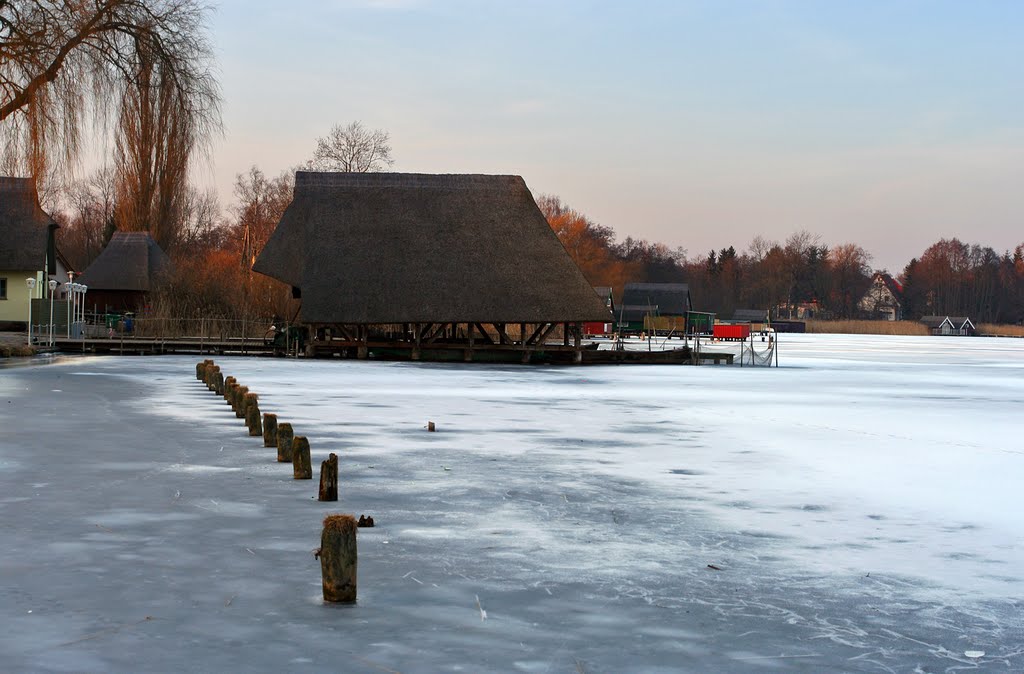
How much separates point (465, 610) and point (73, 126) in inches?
826

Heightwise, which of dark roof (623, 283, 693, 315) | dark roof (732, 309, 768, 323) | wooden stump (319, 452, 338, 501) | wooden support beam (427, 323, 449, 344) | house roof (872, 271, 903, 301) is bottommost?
wooden stump (319, 452, 338, 501)

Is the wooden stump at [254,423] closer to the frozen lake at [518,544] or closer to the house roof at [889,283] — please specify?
the frozen lake at [518,544]

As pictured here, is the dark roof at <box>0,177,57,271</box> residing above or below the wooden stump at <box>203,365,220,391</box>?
above

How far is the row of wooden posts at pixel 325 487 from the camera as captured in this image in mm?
7062

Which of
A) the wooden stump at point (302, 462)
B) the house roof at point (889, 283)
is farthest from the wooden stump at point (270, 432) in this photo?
the house roof at point (889, 283)

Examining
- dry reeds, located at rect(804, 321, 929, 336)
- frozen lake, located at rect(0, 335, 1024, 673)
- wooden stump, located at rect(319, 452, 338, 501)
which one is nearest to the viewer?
frozen lake, located at rect(0, 335, 1024, 673)

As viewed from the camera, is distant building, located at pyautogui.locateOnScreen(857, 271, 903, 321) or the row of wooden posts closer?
the row of wooden posts

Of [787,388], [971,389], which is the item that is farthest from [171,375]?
[971,389]

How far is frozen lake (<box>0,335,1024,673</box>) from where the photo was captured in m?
6.31

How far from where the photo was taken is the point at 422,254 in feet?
138

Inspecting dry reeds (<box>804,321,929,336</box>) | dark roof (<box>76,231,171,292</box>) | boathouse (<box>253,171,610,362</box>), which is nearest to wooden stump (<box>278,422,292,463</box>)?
boathouse (<box>253,171,610,362</box>)

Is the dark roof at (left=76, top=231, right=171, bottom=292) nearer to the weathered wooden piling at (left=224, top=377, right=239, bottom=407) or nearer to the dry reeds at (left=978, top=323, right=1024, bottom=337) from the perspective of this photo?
the weathered wooden piling at (left=224, top=377, right=239, bottom=407)

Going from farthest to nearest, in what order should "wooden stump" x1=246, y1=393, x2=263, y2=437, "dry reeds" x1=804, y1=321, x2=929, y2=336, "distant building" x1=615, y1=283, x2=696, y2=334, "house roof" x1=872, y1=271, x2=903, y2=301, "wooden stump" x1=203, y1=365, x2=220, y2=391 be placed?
"house roof" x1=872, y1=271, x2=903, y2=301
"dry reeds" x1=804, y1=321, x2=929, y2=336
"distant building" x1=615, y1=283, x2=696, y2=334
"wooden stump" x1=203, y1=365, x2=220, y2=391
"wooden stump" x1=246, y1=393, x2=263, y2=437

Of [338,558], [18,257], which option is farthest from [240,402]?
[18,257]
